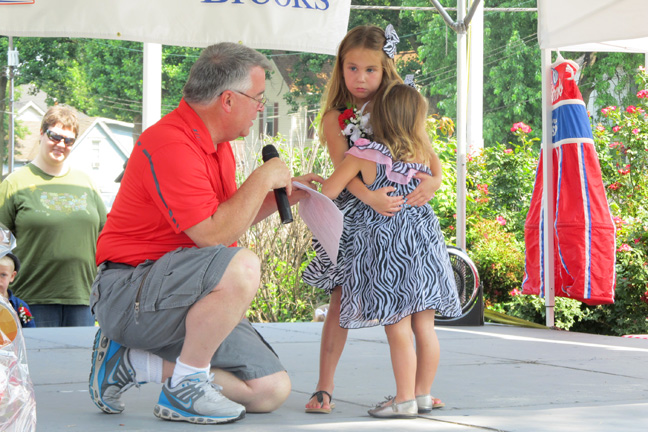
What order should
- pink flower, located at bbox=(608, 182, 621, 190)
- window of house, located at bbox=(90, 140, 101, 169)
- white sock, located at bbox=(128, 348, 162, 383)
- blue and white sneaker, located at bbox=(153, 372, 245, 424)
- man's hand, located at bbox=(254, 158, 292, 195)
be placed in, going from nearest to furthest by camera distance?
1. blue and white sneaker, located at bbox=(153, 372, 245, 424)
2. man's hand, located at bbox=(254, 158, 292, 195)
3. white sock, located at bbox=(128, 348, 162, 383)
4. pink flower, located at bbox=(608, 182, 621, 190)
5. window of house, located at bbox=(90, 140, 101, 169)

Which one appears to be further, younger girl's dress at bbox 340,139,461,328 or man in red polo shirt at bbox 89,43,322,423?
younger girl's dress at bbox 340,139,461,328

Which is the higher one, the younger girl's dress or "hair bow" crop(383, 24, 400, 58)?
"hair bow" crop(383, 24, 400, 58)

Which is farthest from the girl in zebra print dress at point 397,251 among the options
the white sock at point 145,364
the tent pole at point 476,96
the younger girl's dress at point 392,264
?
the tent pole at point 476,96

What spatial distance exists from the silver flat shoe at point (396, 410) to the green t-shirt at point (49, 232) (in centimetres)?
271

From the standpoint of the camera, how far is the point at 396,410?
3162 mm

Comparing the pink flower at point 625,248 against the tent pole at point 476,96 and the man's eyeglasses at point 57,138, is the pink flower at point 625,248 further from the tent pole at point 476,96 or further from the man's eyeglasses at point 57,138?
the man's eyeglasses at point 57,138

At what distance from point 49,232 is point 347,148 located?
245cm

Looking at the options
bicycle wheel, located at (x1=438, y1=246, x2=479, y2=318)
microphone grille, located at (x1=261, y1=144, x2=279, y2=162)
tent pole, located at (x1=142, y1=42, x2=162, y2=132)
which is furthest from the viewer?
tent pole, located at (x1=142, y1=42, x2=162, y2=132)

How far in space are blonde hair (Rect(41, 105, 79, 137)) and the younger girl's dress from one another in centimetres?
246

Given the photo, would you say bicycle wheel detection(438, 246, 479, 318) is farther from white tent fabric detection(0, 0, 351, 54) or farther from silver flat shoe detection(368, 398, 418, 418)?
silver flat shoe detection(368, 398, 418, 418)

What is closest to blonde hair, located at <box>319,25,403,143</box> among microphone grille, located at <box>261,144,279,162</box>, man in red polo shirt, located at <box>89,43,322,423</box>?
microphone grille, located at <box>261,144,279,162</box>

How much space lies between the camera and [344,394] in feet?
12.3

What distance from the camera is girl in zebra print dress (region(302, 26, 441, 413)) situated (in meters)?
3.40

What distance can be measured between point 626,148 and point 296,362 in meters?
5.26
